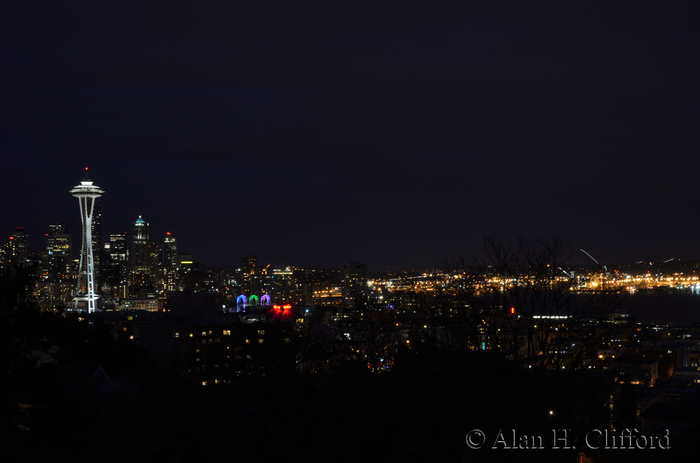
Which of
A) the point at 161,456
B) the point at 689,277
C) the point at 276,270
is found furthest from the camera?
the point at 689,277

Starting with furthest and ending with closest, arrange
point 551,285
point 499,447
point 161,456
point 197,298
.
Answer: point 197,298 < point 551,285 < point 161,456 < point 499,447

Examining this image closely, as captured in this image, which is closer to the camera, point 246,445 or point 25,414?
point 246,445

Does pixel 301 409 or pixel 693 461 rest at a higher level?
pixel 301 409

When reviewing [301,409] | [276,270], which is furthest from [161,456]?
[276,270]

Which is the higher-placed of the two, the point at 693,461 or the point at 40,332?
the point at 40,332

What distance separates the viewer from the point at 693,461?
10328mm

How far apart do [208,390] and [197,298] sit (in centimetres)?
5566

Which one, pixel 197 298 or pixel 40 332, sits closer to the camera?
pixel 40 332

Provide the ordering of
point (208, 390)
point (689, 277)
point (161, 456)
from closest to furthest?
point (161, 456), point (208, 390), point (689, 277)

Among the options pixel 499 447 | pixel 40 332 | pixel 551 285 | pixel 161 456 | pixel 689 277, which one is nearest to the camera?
pixel 499 447

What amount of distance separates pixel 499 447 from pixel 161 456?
4.12 m

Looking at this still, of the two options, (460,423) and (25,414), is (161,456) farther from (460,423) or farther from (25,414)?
(460,423)

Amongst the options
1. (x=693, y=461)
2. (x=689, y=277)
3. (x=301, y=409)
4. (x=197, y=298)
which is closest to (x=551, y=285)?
(x=693, y=461)

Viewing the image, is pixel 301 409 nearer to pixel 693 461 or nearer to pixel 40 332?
pixel 40 332
